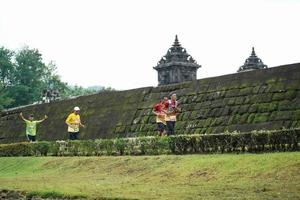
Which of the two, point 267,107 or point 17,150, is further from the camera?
point 17,150

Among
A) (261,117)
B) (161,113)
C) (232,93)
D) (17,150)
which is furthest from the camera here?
(17,150)

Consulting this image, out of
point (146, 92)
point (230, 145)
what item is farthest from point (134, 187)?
point (146, 92)

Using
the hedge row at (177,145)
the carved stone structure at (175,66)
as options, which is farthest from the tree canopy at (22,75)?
the hedge row at (177,145)

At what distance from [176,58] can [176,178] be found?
2538 centimetres

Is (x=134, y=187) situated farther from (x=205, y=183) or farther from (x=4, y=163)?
(x=4, y=163)

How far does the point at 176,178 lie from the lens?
12773 millimetres

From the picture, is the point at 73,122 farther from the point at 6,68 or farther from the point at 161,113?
→ the point at 6,68

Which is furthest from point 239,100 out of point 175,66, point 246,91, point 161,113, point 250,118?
point 175,66

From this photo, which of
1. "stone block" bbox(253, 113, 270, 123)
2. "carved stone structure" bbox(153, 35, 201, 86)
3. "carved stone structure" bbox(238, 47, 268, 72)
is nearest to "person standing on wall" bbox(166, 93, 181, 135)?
"stone block" bbox(253, 113, 270, 123)

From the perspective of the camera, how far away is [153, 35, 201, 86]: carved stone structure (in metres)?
37.7

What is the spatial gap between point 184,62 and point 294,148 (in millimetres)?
24644

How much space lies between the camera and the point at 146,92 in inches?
946

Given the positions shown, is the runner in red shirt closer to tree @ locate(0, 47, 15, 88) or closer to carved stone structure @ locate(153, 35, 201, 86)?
carved stone structure @ locate(153, 35, 201, 86)

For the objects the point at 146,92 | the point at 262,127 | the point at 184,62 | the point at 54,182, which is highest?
the point at 184,62
